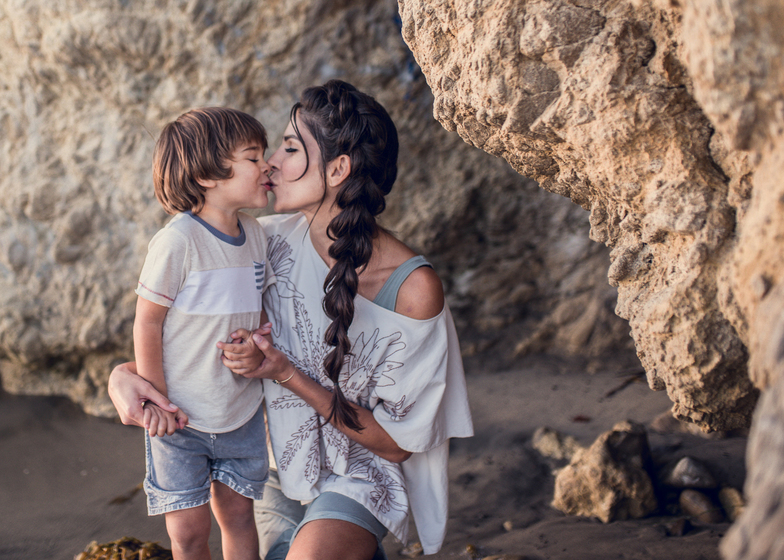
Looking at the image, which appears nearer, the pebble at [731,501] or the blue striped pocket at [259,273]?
the blue striped pocket at [259,273]

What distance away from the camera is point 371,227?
1.99m

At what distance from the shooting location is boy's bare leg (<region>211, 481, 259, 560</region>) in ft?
6.16

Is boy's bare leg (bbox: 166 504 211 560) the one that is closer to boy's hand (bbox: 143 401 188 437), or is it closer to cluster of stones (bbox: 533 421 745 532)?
boy's hand (bbox: 143 401 188 437)

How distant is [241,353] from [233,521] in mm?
588

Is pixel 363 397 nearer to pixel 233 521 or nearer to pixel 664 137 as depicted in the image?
pixel 233 521

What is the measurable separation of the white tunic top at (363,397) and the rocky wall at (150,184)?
1.40m

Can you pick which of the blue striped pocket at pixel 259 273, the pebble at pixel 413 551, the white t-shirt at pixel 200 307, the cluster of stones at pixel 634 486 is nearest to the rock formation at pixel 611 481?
the cluster of stones at pixel 634 486

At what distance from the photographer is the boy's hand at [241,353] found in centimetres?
→ 178

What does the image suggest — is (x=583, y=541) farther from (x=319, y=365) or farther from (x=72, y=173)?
(x=72, y=173)

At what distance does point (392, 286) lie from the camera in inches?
79.6

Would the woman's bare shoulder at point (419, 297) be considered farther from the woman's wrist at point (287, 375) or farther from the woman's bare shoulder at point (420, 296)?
the woman's wrist at point (287, 375)

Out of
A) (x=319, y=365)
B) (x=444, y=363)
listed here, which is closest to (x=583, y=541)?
(x=444, y=363)

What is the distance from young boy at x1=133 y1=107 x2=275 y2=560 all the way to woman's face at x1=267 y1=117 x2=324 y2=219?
8 cm

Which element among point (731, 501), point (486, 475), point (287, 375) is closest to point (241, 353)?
point (287, 375)
